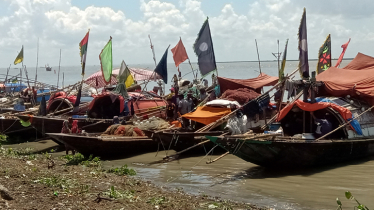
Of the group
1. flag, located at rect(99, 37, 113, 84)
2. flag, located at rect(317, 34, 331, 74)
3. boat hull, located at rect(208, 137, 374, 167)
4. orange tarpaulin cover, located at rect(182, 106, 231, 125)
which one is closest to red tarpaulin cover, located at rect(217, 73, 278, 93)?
orange tarpaulin cover, located at rect(182, 106, 231, 125)

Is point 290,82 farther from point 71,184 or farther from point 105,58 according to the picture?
point 105,58

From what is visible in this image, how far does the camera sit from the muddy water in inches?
353

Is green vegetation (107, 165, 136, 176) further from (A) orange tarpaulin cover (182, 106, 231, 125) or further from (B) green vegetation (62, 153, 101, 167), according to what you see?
(A) orange tarpaulin cover (182, 106, 231, 125)

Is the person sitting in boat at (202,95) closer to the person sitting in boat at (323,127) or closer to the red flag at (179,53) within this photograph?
the red flag at (179,53)

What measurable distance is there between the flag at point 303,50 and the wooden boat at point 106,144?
5217 millimetres

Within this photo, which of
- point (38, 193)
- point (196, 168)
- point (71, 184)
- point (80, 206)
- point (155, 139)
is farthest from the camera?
point (155, 139)

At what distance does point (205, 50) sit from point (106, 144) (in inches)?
229

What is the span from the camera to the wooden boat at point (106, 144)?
1279 centimetres

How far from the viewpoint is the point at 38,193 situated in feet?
25.5

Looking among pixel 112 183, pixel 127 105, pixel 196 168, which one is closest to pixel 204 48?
pixel 127 105

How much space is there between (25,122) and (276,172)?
10196 millimetres

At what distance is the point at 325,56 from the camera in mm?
19953

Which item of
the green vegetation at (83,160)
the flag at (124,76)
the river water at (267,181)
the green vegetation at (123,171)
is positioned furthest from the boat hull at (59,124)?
the green vegetation at (123,171)

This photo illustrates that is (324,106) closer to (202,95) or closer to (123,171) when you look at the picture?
(123,171)
